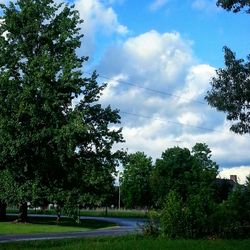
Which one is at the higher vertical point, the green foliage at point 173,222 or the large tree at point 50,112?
the large tree at point 50,112

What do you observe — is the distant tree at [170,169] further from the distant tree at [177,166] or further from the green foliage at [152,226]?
the green foliage at [152,226]

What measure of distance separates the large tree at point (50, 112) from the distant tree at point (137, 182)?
6376 cm

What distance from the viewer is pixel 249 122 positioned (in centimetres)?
1273

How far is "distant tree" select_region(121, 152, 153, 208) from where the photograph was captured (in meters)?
111

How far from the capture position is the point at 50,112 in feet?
137

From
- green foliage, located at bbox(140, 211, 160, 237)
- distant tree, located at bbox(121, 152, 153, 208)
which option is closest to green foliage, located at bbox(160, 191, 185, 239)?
green foliage, located at bbox(140, 211, 160, 237)

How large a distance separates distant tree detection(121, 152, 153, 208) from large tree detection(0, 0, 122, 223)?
209 ft

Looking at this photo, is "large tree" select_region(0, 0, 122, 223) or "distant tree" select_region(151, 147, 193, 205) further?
"distant tree" select_region(151, 147, 193, 205)

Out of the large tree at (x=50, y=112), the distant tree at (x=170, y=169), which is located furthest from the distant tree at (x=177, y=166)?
the large tree at (x=50, y=112)

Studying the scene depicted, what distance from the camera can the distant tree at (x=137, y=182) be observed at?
111m

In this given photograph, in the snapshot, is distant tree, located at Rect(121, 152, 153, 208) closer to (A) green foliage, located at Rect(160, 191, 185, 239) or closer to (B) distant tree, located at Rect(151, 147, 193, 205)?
(B) distant tree, located at Rect(151, 147, 193, 205)

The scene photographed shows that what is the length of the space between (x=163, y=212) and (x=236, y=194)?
500 centimetres

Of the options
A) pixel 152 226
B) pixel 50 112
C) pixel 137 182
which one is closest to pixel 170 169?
pixel 137 182

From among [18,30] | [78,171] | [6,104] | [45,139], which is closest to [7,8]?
[18,30]
